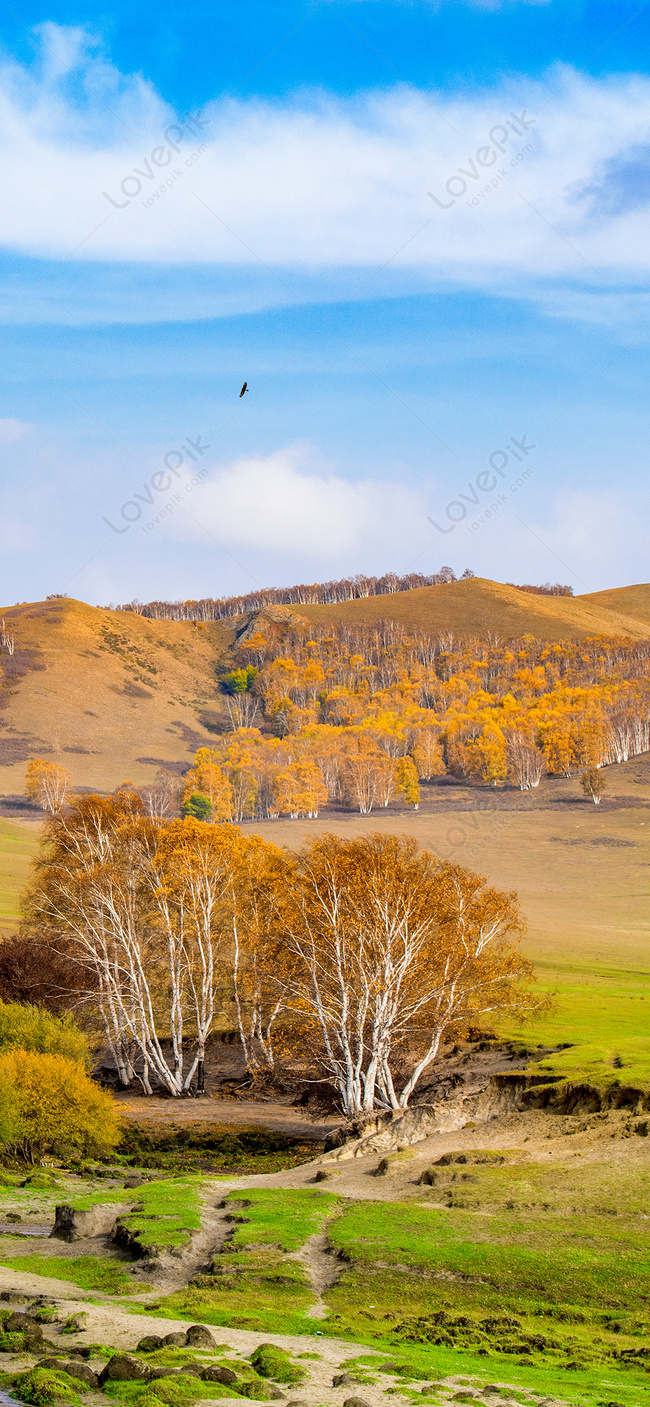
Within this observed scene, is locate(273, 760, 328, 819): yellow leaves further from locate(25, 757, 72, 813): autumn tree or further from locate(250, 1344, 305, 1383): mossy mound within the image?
locate(250, 1344, 305, 1383): mossy mound

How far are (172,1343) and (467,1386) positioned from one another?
246 inches

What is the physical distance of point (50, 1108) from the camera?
47812mm

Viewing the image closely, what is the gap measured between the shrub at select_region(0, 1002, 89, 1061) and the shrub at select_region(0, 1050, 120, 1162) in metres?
3.51

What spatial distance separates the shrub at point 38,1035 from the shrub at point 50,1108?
3.51 m

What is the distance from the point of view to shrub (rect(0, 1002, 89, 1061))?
5269 cm

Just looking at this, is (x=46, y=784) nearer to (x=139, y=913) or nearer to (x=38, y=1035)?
(x=139, y=913)

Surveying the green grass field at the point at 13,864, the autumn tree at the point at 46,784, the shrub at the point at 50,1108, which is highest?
the autumn tree at the point at 46,784

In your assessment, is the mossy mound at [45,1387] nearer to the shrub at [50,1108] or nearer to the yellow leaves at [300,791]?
the shrub at [50,1108]

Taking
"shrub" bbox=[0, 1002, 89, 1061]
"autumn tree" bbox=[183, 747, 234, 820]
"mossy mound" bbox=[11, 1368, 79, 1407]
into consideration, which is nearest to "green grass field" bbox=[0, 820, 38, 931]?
"shrub" bbox=[0, 1002, 89, 1061]

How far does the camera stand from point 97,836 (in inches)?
2751

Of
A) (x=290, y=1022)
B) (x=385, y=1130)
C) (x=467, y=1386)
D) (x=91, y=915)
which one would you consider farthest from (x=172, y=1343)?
(x=91, y=915)

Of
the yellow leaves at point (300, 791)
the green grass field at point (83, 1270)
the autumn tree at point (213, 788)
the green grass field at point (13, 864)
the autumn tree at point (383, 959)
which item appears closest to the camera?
the green grass field at point (83, 1270)

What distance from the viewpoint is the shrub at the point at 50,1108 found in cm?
4650

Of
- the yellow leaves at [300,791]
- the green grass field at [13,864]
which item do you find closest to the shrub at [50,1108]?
the green grass field at [13,864]
